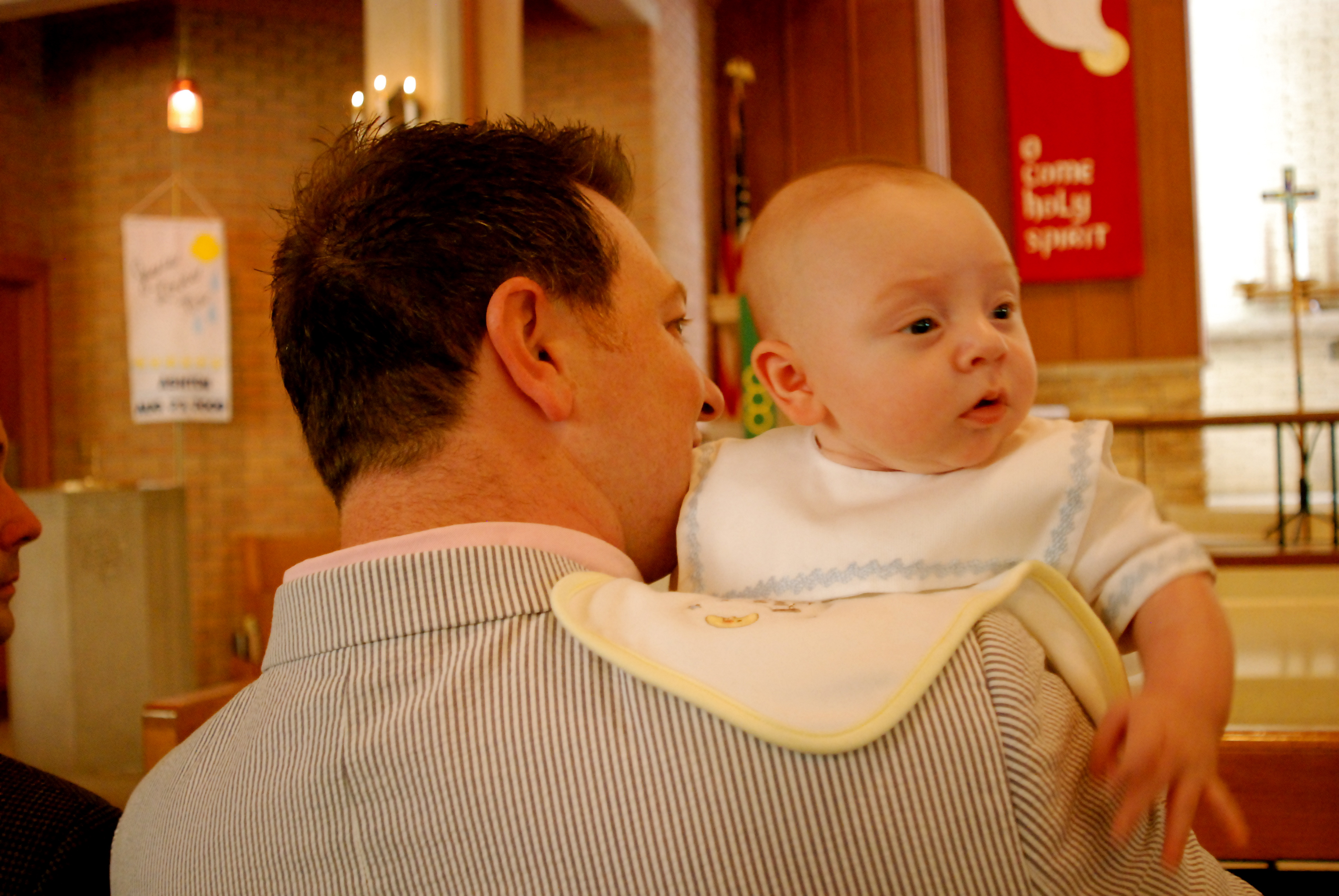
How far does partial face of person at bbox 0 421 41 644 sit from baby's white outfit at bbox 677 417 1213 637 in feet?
2.78

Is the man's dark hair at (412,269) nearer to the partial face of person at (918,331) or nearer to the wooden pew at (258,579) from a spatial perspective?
the partial face of person at (918,331)

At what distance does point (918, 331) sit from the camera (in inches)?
36.2

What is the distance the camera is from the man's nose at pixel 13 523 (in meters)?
1.26

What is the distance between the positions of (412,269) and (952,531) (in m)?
0.50

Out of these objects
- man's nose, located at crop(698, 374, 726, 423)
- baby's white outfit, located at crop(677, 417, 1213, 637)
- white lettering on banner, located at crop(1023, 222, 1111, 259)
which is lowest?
baby's white outfit, located at crop(677, 417, 1213, 637)

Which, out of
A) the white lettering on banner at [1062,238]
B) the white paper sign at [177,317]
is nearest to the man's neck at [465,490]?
the white paper sign at [177,317]

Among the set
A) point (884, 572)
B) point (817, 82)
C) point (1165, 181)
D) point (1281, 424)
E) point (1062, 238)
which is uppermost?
point (817, 82)

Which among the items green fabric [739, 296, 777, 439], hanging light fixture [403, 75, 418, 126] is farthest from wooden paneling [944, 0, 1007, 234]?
hanging light fixture [403, 75, 418, 126]

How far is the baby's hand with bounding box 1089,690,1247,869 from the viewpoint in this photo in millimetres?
638

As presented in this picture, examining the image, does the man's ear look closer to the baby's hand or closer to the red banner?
the baby's hand

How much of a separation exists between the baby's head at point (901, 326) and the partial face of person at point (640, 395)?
0.12 metres

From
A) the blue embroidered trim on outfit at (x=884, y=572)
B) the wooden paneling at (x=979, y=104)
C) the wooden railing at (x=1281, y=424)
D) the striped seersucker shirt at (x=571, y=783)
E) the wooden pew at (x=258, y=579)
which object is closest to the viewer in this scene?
the striped seersucker shirt at (x=571, y=783)

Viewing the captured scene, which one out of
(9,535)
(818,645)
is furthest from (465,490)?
(9,535)

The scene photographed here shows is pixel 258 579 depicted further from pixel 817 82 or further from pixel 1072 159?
pixel 1072 159
